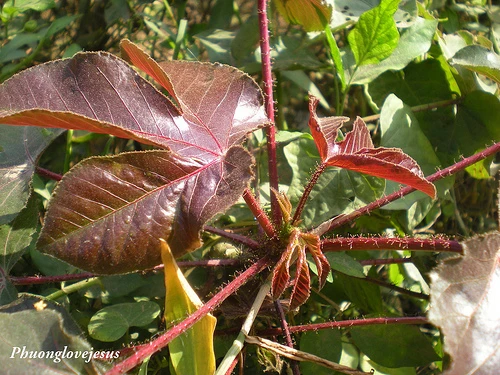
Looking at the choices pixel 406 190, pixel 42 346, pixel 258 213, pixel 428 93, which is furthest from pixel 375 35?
pixel 42 346

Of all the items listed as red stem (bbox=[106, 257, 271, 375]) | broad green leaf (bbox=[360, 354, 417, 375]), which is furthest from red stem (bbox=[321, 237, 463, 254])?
broad green leaf (bbox=[360, 354, 417, 375])

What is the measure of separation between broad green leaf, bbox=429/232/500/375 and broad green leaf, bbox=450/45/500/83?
0.36 m

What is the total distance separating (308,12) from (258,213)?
47cm

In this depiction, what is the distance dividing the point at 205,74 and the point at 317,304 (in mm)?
519

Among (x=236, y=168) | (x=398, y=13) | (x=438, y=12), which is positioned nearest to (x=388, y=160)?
(x=236, y=168)

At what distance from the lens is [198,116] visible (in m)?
0.70

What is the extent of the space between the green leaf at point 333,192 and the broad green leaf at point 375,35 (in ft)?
0.81

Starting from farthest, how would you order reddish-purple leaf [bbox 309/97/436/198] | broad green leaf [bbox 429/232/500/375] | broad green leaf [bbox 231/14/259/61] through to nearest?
broad green leaf [bbox 231/14/259/61]
reddish-purple leaf [bbox 309/97/436/198]
broad green leaf [bbox 429/232/500/375]

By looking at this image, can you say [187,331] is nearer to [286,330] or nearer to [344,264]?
[286,330]

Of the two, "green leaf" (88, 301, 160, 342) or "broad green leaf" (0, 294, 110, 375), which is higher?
"broad green leaf" (0, 294, 110, 375)

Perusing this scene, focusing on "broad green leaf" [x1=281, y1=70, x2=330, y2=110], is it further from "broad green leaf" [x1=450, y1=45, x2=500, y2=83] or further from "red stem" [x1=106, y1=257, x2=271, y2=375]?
"red stem" [x1=106, y1=257, x2=271, y2=375]

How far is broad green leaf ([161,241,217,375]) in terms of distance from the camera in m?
0.62

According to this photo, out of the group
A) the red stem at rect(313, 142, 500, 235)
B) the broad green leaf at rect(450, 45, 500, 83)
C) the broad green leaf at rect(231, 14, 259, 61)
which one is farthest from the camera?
the broad green leaf at rect(231, 14, 259, 61)

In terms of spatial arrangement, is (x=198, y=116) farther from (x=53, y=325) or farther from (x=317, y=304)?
Result: (x=317, y=304)
